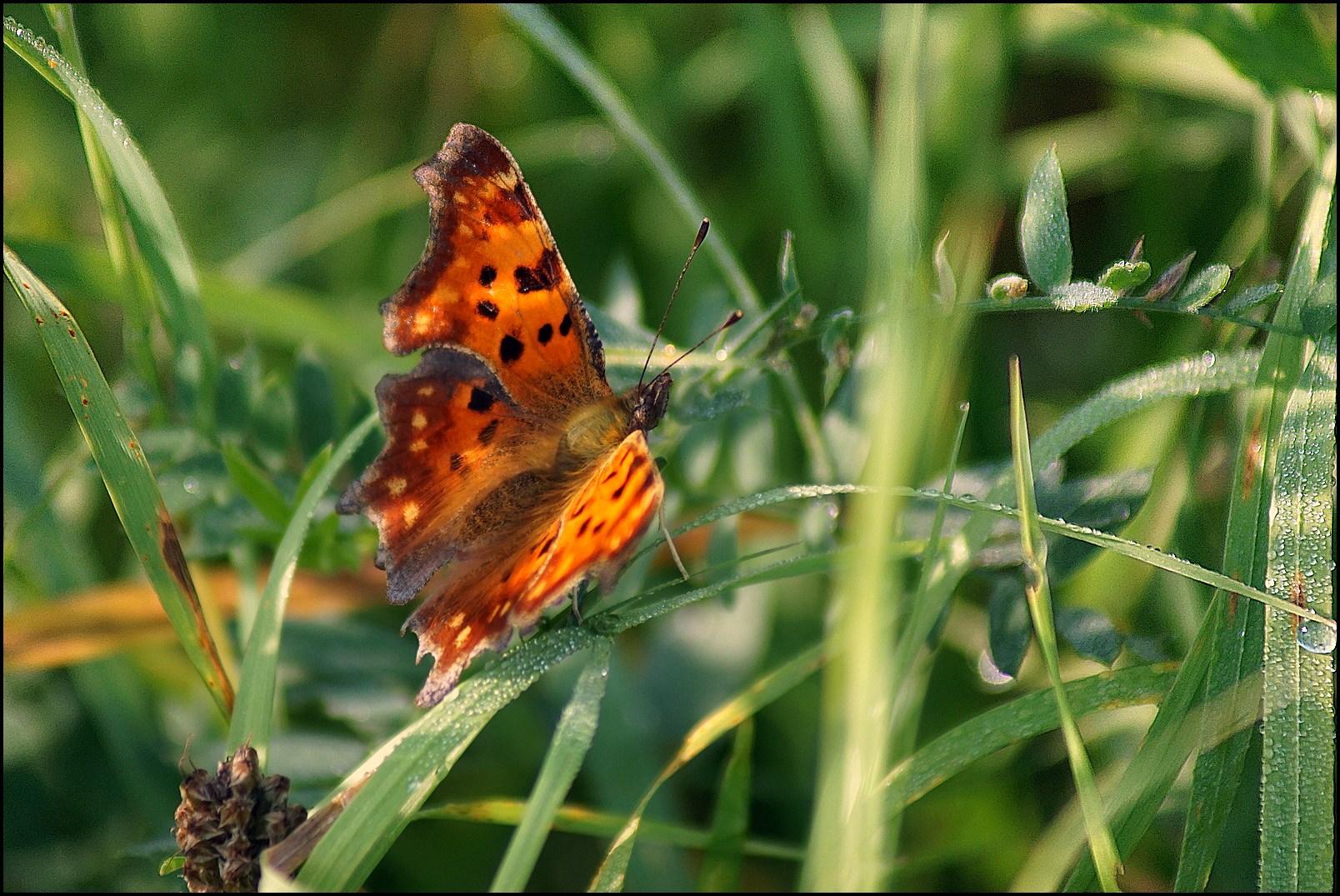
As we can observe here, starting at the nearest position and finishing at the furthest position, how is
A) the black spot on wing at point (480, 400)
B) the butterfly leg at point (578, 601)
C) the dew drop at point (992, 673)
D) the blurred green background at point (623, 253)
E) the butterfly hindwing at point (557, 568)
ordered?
the butterfly hindwing at point (557, 568) < the butterfly leg at point (578, 601) < the dew drop at point (992, 673) < the black spot on wing at point (480, 400) < the blurred green background at point (623, 253)

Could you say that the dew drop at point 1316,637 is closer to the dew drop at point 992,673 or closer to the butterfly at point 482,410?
the dew drop at point 992,673

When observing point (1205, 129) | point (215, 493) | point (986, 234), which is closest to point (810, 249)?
point (986, 234)

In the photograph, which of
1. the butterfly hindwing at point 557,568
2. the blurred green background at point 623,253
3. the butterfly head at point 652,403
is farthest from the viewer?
the blurred green background at point 623,253

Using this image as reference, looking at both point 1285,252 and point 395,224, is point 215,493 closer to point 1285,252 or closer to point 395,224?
point 395,224

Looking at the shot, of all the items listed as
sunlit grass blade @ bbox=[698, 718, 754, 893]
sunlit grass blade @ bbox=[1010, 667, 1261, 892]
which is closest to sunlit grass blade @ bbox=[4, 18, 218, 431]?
sunlit grass blade @ bbox=[698, 718, 754, 893]

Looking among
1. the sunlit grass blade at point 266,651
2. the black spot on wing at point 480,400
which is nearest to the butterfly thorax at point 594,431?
the black spot on wing at point 480,400

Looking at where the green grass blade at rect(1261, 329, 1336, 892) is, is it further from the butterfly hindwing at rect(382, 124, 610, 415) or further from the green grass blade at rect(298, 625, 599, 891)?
the butterfly hindwing at rect(382, 124, 610, 415)

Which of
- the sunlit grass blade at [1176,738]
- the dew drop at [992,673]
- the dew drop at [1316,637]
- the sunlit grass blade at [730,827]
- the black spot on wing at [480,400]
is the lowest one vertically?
the sunlit grass blade at [730,827]
